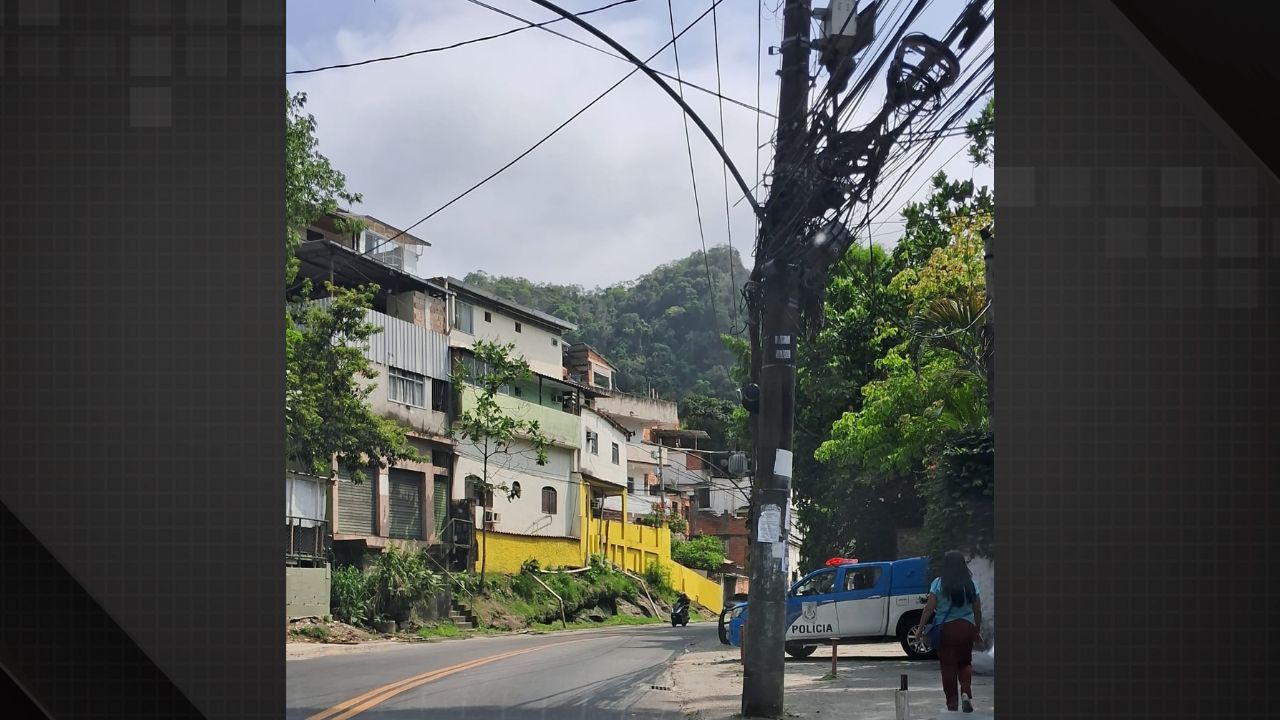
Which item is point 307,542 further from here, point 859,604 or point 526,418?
point 859,604

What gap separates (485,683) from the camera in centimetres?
1293

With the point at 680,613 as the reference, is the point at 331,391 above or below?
above

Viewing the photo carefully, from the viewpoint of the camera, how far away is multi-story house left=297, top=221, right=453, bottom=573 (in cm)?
2561

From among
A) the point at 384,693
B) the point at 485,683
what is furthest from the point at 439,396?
the point at 384,693

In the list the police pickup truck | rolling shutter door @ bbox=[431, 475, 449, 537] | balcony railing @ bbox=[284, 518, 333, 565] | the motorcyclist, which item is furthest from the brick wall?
the police pickup truck

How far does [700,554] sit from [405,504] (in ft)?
76.8

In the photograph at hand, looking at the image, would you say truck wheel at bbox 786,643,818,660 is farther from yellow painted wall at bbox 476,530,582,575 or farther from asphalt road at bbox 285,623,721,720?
yellow painted wall at bbox 476,530,582,575

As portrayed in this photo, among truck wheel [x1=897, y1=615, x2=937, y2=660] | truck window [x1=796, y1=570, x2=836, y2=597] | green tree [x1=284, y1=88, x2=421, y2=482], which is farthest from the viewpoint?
green tree [x1=284, y1=88, x2=421, y2=482]

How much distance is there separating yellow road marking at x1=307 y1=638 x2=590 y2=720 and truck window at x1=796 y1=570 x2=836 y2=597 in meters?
4.54

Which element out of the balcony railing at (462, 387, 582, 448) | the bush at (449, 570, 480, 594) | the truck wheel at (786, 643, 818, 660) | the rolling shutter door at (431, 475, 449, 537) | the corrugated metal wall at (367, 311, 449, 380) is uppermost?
the corrugated metal wall at (367, 311, 449, 380)

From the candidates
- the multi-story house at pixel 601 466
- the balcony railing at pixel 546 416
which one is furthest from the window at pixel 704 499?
the balcony railing at pixel 546 416
